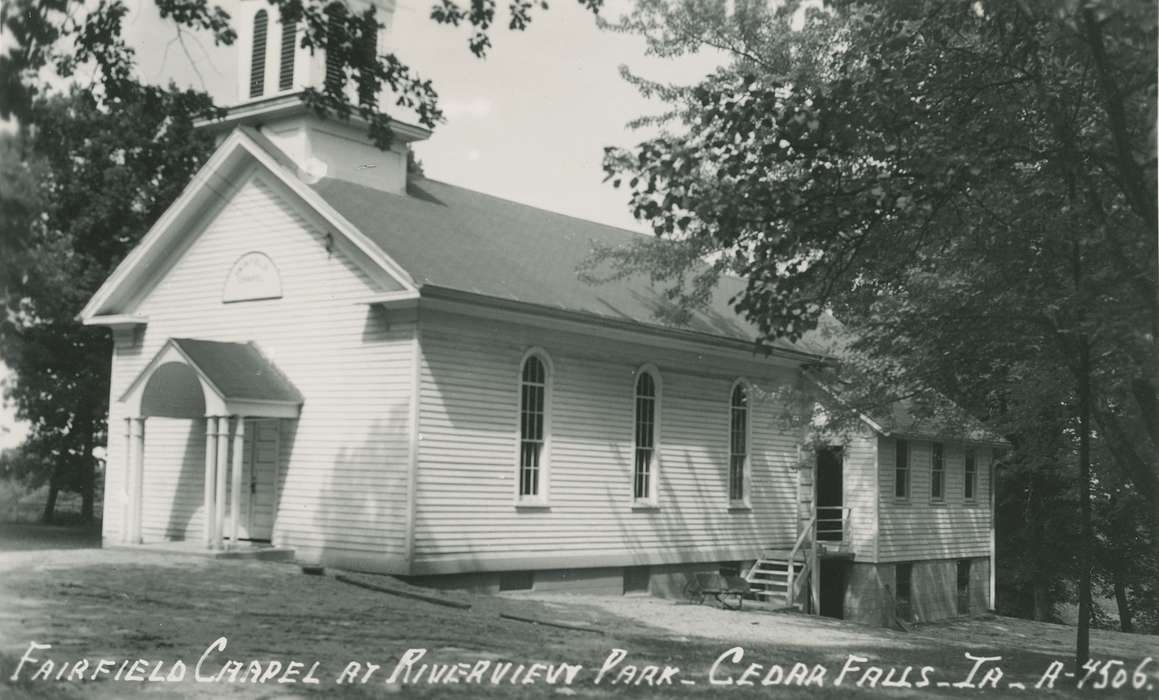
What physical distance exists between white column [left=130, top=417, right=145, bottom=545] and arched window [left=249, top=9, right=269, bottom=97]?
6239 millimetres

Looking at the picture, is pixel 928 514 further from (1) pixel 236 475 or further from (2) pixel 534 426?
(1) pixel 236 475

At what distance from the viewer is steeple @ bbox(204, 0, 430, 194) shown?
2152 centimetres

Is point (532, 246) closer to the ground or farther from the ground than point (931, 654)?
farther from the ground

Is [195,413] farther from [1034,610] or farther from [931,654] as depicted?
[1034,610]

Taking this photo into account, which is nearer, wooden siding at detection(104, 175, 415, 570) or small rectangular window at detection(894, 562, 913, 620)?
wooden siding at detection(104, 175, 415, 570)

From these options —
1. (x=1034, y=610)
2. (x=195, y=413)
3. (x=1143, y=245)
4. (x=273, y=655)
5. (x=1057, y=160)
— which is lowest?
(x=1034, y=610)

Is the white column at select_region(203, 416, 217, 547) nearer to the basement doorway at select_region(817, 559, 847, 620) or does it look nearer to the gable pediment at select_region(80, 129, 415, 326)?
the gable pediment at select_region(80, 129, 415, 326)

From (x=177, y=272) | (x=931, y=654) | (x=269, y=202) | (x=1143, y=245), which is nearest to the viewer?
(x=1143, y=245)

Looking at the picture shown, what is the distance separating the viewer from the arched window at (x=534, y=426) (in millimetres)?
20469

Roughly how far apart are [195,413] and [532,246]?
6.42 metres

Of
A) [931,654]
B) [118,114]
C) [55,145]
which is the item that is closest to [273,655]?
[55,145]

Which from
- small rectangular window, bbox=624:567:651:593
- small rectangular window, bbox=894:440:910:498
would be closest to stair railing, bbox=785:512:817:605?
small rectangular window, bbox=624:567:651:593

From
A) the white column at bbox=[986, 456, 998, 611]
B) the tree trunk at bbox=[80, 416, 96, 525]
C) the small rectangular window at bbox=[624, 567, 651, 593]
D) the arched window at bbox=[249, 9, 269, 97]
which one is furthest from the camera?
the white column at bbox=[986, 456, 998, 611]

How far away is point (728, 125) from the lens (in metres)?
12.1
